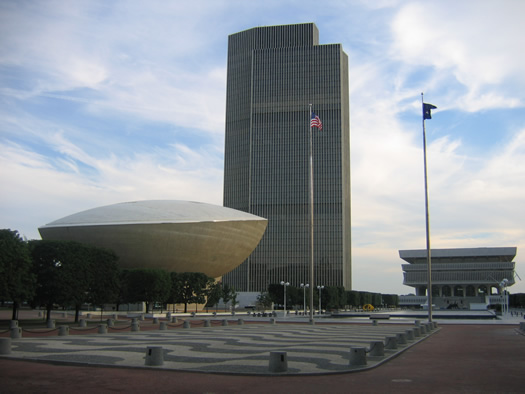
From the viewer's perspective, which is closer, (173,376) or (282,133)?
(173,376)

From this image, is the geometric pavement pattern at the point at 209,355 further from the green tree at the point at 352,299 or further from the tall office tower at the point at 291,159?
the tall office tower at the point at 291,159

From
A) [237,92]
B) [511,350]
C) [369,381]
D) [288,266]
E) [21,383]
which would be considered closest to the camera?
[21,383]

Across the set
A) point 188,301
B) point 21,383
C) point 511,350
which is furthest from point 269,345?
point 188,301

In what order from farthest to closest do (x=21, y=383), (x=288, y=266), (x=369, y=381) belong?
(x=288, y=266)
(x=369, y=381)
(x=21, y=383)

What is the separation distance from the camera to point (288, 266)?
165 meters

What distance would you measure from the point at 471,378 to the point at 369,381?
10.4ft

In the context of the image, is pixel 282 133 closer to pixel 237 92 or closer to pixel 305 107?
pixel 305 107

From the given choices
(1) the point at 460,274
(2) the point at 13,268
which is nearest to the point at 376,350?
(2) the point at 13,268

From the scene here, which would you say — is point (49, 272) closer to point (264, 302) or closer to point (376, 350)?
point (376, 350)

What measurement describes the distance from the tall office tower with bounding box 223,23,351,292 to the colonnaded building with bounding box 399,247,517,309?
88.9 ft

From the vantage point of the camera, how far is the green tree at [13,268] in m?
42.2

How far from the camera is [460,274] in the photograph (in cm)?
17575

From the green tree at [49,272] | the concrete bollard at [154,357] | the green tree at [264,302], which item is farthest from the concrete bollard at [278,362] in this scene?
the green tree at [264,302]

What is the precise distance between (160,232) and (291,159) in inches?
3358
